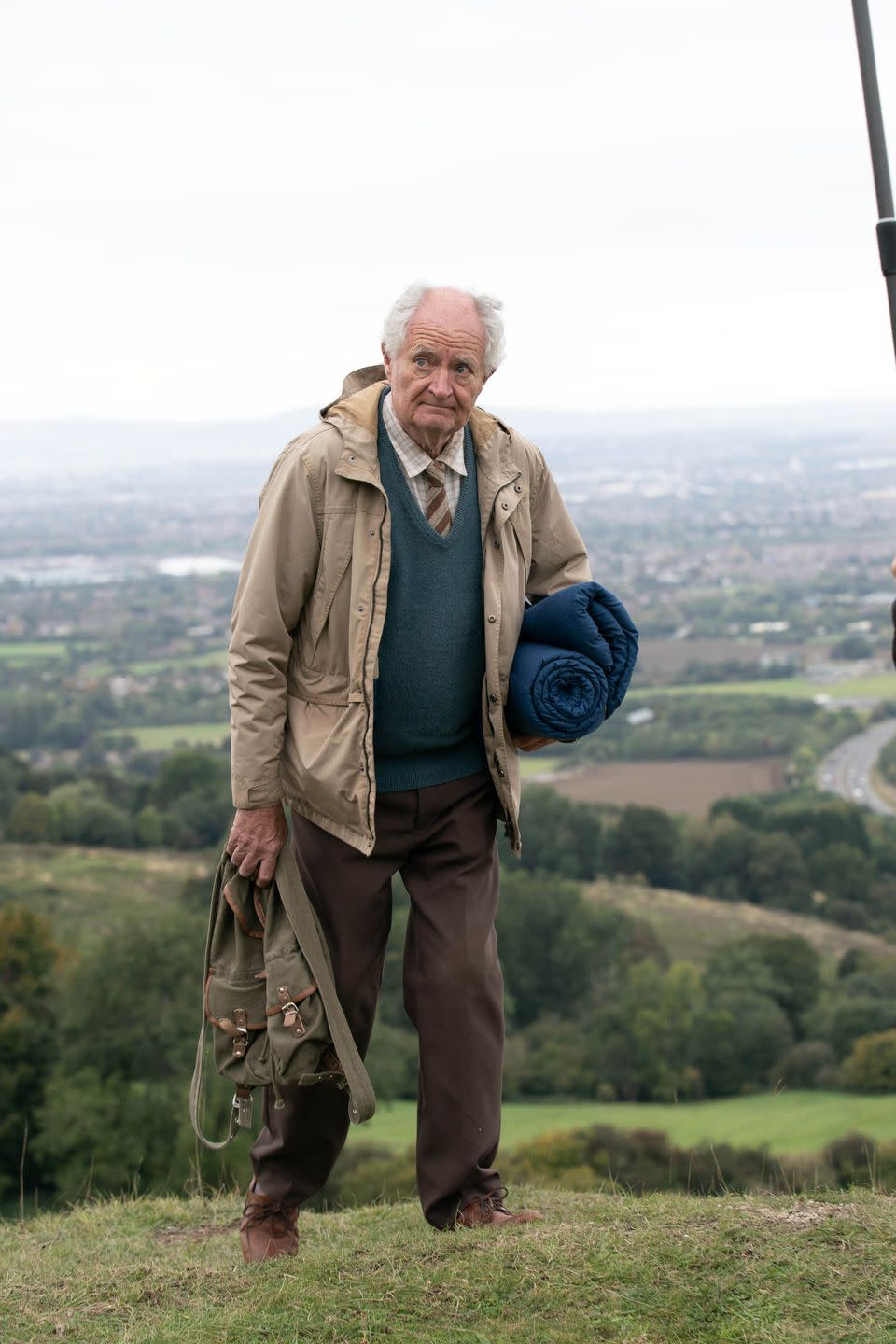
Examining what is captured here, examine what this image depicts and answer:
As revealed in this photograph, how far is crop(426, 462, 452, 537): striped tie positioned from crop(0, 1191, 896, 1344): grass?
177 cm

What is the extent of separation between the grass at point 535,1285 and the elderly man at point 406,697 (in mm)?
267

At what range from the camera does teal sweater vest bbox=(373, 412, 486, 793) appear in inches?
141

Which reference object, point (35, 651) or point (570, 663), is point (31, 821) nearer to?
point (35, 651)

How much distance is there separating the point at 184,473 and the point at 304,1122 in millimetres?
112463

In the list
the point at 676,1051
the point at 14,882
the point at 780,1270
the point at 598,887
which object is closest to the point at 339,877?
the point at 780,1270

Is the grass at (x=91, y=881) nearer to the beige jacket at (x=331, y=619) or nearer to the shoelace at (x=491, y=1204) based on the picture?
the shoelace at (x=491, y=1204)

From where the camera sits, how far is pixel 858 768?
2222 inches

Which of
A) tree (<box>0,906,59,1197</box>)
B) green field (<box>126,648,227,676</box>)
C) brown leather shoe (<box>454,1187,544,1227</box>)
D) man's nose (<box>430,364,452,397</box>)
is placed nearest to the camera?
man's nose (<box>430,364,452,397</box>)

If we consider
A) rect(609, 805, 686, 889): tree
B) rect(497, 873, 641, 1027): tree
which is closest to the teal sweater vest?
rect(497, 873, 641, 1027): tree

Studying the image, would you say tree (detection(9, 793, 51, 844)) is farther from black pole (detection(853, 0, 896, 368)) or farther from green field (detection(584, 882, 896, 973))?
black pole (detection(853, 0, 896, 368))

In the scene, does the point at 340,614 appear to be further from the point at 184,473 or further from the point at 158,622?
the point at 184,473

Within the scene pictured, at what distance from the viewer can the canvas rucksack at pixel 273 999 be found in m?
3.57

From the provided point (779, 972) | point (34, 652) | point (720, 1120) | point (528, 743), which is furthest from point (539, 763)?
point (528, 743)

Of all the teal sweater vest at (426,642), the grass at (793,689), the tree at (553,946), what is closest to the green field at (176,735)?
the tree at (553,946)
